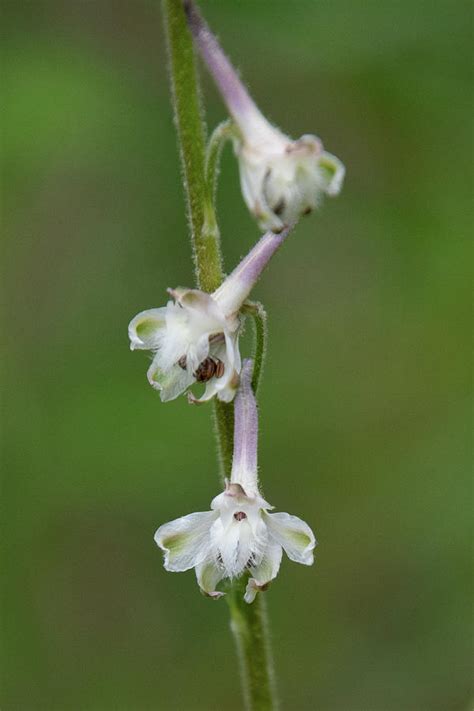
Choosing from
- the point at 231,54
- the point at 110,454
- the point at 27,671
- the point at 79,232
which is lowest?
the point at 27,671

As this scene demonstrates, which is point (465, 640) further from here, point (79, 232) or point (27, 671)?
point (79, 232)

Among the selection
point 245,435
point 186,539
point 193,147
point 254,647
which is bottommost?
point 254,647

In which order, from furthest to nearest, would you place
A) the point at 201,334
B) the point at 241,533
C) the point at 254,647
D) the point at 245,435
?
the point at 254,647 < the point at 245,435 < the point at 241,533 < the point at 201,334

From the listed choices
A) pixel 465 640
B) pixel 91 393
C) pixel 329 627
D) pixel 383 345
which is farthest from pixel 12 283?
pixel 465 640

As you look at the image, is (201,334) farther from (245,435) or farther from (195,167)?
(195,167)

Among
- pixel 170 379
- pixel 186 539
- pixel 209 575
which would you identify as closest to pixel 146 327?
pixel 170 379

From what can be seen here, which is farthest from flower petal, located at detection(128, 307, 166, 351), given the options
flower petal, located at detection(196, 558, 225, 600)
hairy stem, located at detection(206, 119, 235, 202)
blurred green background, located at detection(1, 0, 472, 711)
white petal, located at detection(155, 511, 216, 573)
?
blurred green background, located at detection(1, 0, 472, 711)
